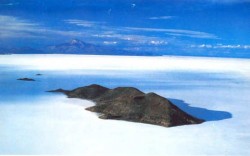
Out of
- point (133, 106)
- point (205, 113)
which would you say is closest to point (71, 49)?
point (133, 106)

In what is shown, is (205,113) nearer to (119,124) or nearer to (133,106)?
(133,106)

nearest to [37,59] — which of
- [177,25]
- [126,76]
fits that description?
[126,76]

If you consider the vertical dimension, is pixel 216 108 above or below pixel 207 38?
below

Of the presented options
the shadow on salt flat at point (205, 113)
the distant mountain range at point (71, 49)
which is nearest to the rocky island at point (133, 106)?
the shadow on salt flat at point (205, 113)

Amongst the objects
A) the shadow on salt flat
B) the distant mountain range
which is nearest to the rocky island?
the shadow on salt flat

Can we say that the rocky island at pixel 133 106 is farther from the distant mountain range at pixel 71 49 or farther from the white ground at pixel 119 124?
the distant mountain range at pixel 71 49

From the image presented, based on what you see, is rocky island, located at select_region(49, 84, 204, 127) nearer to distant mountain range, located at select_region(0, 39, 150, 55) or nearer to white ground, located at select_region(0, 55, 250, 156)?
white ground, located at select_region(0, 55, 250, 156)

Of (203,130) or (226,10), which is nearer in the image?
(203,130)

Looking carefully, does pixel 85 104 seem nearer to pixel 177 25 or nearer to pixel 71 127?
pixel 71 127
